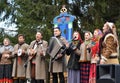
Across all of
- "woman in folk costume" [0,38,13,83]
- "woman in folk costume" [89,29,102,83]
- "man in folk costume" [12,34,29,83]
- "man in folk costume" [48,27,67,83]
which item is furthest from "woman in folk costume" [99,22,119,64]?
"woman in folk costume" [0,38,13,83]

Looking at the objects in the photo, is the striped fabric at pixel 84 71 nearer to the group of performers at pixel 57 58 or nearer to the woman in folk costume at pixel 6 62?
the group of performers at pixel 57 58

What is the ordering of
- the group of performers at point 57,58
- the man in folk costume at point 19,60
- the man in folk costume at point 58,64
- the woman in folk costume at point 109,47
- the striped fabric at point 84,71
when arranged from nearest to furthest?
the woman in folk costume at point 109,47 → the group of performers at point 57,58 → the striped fabric at point 84,71 → the man in folk costume at point 58,64 → the man in folk costume at point 19,60

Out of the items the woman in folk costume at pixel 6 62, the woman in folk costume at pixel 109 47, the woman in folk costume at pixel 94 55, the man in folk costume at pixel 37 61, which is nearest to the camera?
the woman in folk costume at pixel 109 47

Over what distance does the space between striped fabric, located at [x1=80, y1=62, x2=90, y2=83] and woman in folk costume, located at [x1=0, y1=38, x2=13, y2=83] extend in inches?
80.3

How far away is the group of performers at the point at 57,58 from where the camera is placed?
8.02 m

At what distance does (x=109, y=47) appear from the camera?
664cm

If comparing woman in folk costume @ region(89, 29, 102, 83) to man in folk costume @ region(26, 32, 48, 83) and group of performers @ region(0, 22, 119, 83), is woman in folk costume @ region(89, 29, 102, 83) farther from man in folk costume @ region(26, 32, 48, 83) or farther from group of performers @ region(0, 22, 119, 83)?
man in folk costume @ region(26, 32, 48, 83)

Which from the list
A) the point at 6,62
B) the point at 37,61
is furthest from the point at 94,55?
the point at 6,62

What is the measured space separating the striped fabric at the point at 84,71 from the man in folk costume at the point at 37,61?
99 centimetres

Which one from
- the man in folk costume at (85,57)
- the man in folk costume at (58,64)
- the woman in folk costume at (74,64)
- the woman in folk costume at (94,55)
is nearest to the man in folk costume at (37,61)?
the man in folk costume at (58,64)

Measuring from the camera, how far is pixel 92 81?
25.5 feet

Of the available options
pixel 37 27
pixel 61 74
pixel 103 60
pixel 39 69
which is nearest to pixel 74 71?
pixel 61 74

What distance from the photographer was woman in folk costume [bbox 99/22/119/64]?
6.67 meters

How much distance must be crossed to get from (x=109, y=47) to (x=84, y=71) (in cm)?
167
